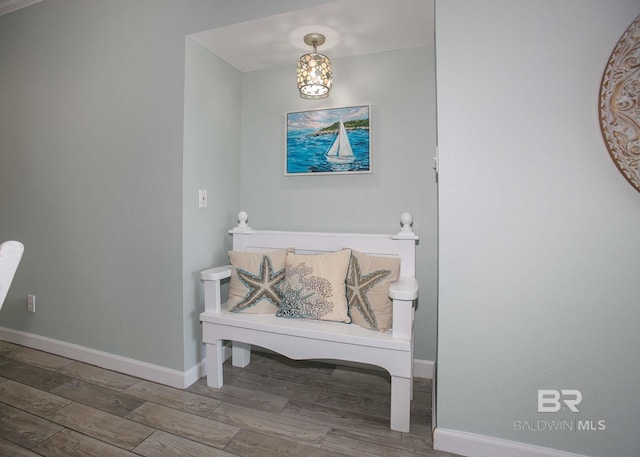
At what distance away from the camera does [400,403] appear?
161 centimetres

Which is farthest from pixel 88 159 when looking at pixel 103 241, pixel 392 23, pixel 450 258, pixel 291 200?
pixel 450 258

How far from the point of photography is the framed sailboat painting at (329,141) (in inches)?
88.3

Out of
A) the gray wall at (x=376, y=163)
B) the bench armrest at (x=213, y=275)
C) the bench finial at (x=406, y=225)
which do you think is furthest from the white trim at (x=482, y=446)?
the bench armrest at (x=213, y=275)

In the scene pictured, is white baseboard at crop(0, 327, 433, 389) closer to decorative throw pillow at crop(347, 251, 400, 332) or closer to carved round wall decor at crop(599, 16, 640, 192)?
decorative throw pillow at crop(347, 251, 400, 332)

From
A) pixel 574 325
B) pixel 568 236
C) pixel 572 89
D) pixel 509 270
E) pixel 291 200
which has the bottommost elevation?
pixel 574 325

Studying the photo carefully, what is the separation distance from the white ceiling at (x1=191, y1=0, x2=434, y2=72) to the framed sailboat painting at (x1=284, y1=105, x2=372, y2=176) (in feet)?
1.27

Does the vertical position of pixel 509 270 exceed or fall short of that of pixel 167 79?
it falls short

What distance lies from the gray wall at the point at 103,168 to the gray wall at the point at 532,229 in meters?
1.08

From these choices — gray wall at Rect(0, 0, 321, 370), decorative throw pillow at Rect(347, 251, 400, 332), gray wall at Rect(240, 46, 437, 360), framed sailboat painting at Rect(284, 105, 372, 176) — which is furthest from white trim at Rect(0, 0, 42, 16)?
decorative throw pillow at Rect(347, 251, 400, 332)

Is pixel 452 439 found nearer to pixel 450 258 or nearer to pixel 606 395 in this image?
pixel 606 395

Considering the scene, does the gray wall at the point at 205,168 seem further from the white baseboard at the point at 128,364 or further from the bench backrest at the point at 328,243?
the bench backrest at the point at 328,243

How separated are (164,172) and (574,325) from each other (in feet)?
7.47

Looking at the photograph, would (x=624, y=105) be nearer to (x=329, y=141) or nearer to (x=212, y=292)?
(x=329, y=141)

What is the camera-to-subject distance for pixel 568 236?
1342 mm
